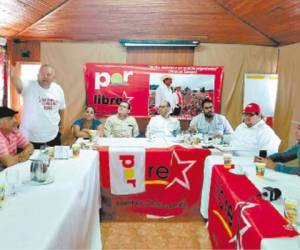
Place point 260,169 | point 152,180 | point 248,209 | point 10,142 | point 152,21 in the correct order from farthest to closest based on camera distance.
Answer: point 152,21, point 152,180, point 10,142, point 260,169, point 248,209

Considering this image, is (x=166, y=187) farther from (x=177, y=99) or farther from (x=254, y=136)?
(x=177, y=99)

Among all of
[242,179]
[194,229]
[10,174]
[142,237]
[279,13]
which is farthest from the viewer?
[279,13]

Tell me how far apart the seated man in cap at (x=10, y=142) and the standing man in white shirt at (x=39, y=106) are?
1.73ft

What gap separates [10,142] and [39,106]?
2.26ft

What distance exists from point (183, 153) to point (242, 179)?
3.27 feet

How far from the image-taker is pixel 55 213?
1.51 metres

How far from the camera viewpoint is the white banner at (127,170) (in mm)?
3076

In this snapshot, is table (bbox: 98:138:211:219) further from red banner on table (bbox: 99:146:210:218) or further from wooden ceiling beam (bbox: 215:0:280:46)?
wooden ceiling beam (bbox: 215:0:280:46)

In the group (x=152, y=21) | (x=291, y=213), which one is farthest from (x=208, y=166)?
(x=152, y=21)

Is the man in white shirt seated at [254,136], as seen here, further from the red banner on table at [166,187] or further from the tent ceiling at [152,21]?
the tent ceiling at [152,21]

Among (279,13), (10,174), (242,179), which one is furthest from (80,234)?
(279,13)

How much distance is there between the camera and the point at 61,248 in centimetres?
142

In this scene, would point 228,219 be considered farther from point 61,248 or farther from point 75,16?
point 75,16

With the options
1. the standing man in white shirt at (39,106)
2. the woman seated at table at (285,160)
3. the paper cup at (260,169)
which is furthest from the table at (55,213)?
the woman seated at table at (285,160)
